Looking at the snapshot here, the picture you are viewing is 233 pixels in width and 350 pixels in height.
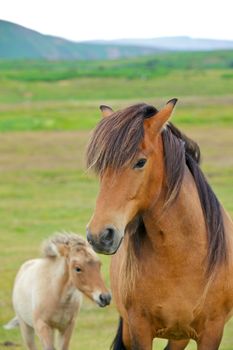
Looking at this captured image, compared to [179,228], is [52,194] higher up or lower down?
lower down

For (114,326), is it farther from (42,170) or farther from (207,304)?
(42,170)

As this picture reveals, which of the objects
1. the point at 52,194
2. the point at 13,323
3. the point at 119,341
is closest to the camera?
the point at 119,341

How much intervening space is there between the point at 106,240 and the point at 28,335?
546 cm

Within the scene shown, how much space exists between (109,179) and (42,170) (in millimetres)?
24371

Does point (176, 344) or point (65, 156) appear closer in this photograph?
point (176, 344)

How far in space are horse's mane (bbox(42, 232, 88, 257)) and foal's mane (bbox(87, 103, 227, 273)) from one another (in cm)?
362

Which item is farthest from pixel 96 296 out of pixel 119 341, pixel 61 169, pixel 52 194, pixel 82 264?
pixel 61 169

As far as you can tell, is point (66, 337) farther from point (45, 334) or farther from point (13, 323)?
point (13, 323)

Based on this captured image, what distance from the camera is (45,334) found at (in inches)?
368

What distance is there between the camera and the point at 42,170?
29.5 metres

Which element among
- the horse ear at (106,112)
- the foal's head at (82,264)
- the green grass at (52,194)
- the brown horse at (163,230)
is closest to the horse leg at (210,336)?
the brown horse at (163,230)

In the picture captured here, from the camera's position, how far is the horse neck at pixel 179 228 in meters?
5.61

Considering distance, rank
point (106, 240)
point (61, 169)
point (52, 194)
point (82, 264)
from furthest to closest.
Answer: point (61, 169) < point (52, 194) < point (82, 264) < point (106, 240)

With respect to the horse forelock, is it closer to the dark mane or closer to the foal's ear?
the foal's ear
